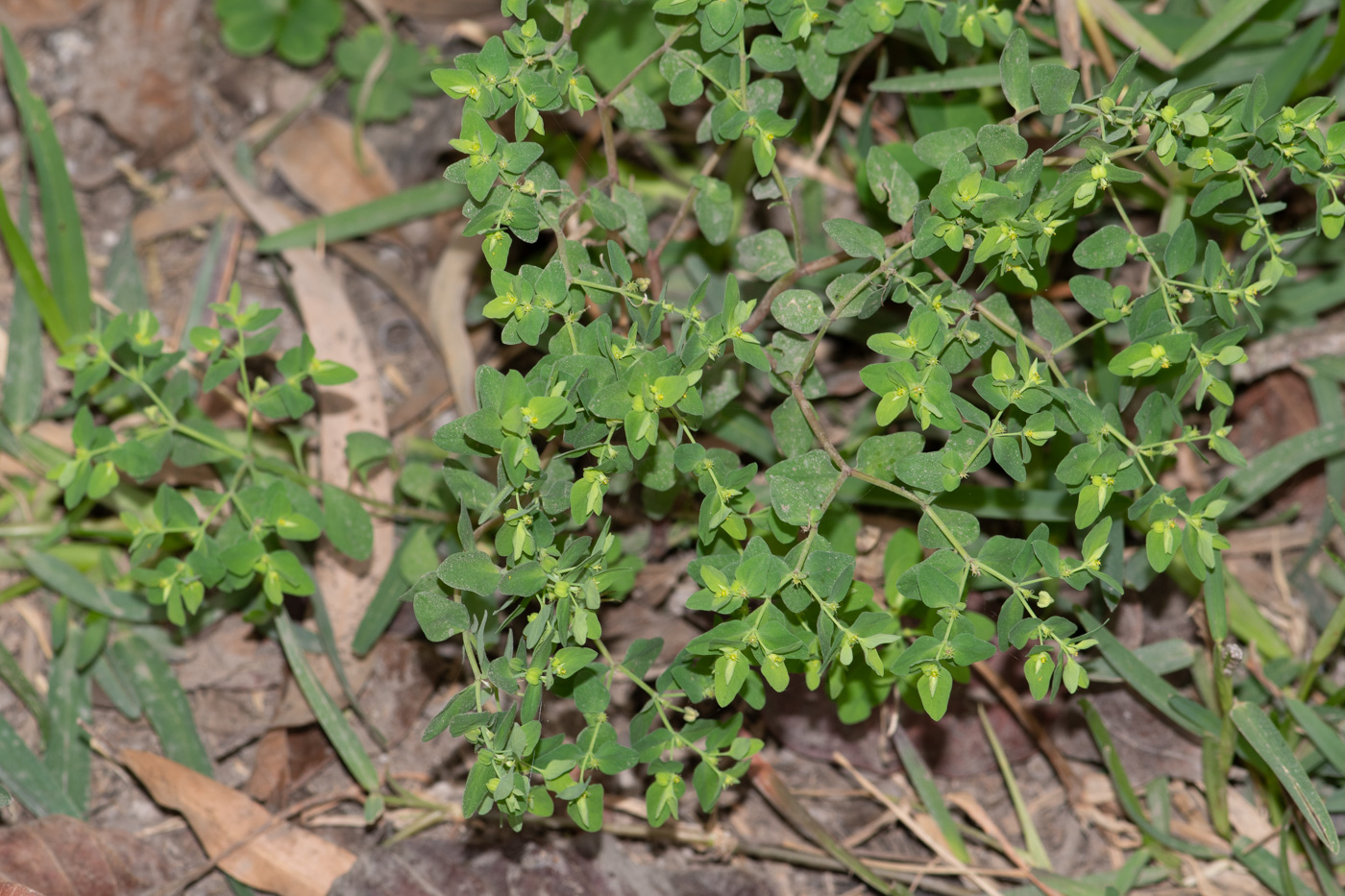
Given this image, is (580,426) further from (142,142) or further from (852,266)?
(142,142)

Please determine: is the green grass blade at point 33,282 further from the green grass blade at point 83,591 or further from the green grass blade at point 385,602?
the green grass blade at point 385,602

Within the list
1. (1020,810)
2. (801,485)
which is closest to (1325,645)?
(1020,810)

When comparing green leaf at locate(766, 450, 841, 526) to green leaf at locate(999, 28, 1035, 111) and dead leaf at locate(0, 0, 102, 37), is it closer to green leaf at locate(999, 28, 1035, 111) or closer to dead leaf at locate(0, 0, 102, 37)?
green leaf at locate(999, 28, 1035, 111)

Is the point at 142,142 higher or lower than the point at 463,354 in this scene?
higher

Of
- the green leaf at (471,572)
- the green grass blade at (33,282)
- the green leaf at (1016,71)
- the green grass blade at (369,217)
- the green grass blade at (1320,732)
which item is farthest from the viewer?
the green grass blade at (369,217)

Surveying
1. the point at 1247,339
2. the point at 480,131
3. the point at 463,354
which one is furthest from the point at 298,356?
the point at 1247,339

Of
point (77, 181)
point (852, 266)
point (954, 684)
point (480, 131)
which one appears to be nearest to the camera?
point (480, 131)

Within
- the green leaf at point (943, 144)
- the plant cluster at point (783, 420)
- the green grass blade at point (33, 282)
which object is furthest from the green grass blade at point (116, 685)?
the green leaf at point (943, 144)
